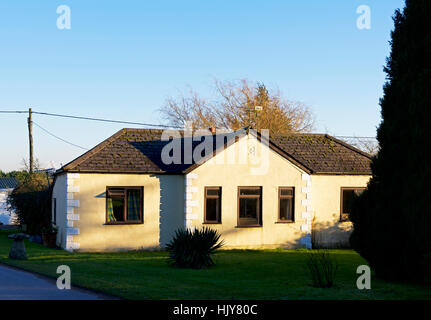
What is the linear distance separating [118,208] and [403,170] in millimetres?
12368

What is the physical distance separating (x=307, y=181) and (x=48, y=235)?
1109 cm

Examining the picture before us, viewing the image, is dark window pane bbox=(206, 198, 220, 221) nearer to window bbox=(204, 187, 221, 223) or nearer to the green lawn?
window bbox=(204, 187, 221, 223)

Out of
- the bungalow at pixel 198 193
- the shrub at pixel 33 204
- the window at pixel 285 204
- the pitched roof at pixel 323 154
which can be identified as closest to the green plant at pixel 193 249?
the bungalow at pixel 198 193

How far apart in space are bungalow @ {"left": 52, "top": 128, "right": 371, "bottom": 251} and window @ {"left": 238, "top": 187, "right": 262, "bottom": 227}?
0.04 metres

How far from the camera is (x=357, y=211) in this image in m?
13.3

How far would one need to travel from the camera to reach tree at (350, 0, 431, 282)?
35.6 ft

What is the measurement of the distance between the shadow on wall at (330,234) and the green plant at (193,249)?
7920mm

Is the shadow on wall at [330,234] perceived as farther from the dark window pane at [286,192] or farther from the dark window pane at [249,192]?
the dark window pane at [249,192]

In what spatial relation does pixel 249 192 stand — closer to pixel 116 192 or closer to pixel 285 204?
pixel 285 204

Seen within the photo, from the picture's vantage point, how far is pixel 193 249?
16.4 meters

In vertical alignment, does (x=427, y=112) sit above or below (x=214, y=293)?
above
